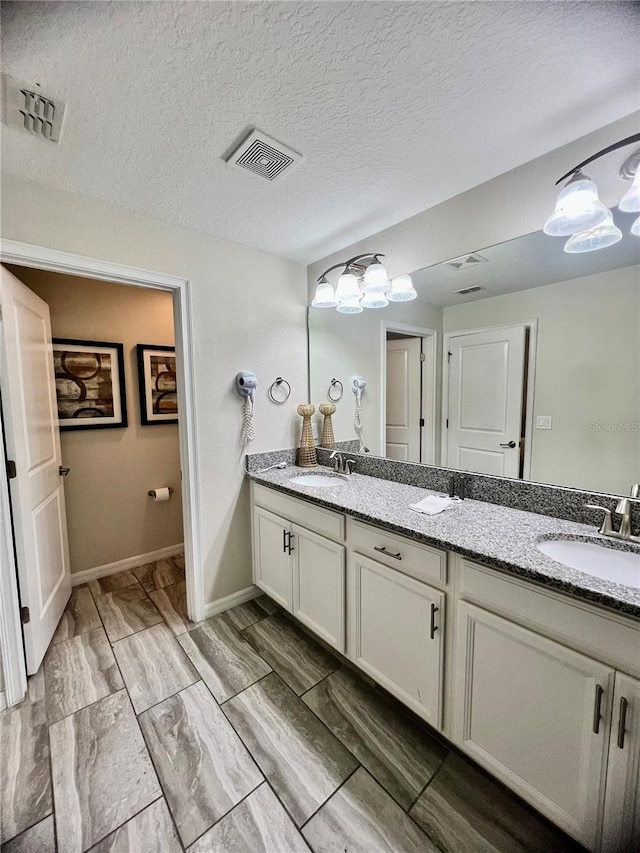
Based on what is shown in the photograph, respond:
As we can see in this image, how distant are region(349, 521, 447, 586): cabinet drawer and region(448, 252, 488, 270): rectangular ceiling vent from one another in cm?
133

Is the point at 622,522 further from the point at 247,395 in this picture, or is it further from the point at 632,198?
the point at 247,395

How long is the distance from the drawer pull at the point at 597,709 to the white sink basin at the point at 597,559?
1.05 feet

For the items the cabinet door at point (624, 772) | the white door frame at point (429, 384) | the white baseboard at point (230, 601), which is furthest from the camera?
the white baseboard at point (230, 601)

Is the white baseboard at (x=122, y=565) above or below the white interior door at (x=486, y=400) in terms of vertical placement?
below

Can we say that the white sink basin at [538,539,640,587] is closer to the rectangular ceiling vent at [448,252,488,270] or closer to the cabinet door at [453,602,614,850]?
the cabinet door at [453,602,614,850]

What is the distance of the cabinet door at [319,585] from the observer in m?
1.66

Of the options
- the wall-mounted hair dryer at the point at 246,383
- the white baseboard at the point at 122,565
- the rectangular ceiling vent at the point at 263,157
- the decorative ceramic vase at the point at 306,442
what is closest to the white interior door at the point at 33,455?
the white baseboard at the point at 122,565

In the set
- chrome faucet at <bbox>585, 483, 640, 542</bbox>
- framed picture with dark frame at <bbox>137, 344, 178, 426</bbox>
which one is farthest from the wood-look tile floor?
framed picture with dark frame at <bbox>137, 344, 178, 426</bbox>

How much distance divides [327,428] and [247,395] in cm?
64

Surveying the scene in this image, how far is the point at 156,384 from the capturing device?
2.88m

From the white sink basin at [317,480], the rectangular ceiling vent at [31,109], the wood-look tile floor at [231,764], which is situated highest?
the rectangular ceiling vent at [31,109]

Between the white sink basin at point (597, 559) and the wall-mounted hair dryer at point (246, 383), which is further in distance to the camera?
the wall-mounted hair dryer at point (246, 383)

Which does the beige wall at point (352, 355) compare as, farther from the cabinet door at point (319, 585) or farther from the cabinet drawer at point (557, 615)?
the cabinet drawer at point (557, 615)

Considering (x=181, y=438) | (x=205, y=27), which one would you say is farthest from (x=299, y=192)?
(x=181, y=438)
